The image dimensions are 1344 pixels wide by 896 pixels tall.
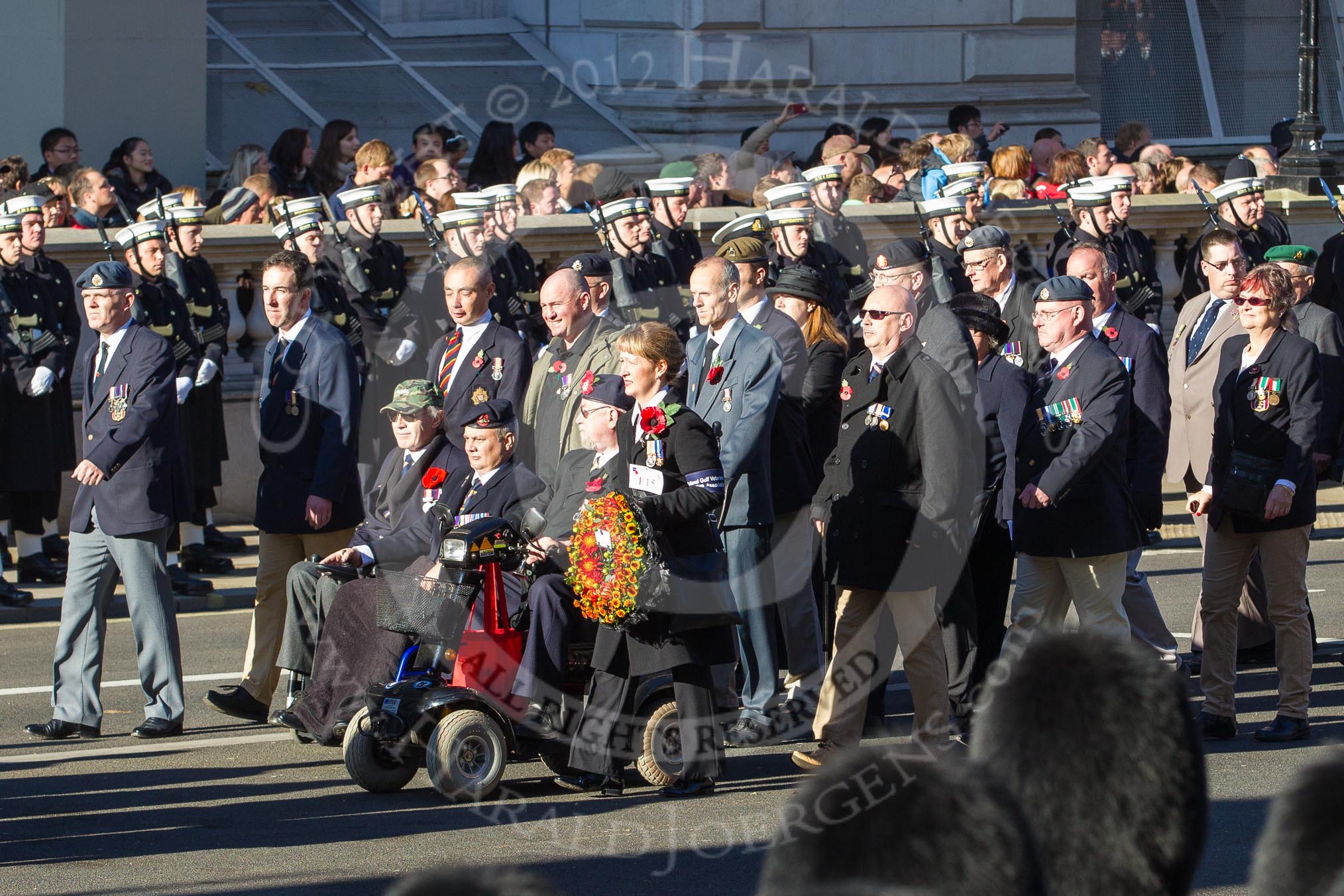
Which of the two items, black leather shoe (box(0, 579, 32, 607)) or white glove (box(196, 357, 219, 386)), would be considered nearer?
black leather shoe (box(0, 579, 32, 607))

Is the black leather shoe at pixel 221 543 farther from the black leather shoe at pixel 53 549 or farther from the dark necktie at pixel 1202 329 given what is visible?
the dark necktie at pixel 1202 329

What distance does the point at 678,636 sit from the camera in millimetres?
7211

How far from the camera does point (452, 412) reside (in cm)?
941

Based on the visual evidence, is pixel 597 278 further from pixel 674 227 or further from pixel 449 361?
pixel 674 227

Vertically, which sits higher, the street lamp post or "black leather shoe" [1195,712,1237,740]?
the street lamp post

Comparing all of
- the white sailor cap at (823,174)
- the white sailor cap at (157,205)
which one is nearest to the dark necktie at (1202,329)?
the white sailor cap at (823,174)

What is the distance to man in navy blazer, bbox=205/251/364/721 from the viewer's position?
8.75m

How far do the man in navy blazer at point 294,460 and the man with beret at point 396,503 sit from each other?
1.33 ft

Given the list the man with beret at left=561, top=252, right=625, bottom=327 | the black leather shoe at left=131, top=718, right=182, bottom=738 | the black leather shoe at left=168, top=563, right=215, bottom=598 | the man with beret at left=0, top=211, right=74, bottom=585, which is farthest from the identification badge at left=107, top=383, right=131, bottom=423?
the man with beret at left=0, top=211, right=74, bottom=585

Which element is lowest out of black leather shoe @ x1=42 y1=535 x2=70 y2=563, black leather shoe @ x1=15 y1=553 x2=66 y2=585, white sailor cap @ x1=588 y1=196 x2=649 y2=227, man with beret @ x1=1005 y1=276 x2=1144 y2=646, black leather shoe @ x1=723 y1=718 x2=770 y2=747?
black leather shoe @ x1=723 y1=718 x2=770 y2=747

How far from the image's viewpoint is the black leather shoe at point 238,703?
8.67 meters

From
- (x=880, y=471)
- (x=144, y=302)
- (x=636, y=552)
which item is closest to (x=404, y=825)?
(x=636, y=552)

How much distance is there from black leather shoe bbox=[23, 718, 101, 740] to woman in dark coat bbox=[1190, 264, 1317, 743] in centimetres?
463

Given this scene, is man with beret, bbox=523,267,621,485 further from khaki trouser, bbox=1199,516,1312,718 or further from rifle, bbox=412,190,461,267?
rifle, bbox=412,190,461,267
